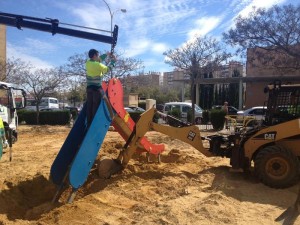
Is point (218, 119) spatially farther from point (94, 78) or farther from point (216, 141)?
point (94, 78)

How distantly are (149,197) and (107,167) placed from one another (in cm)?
153

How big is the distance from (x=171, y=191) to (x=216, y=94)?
38473mm

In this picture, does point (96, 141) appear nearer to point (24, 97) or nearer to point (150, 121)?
point (150, 121)

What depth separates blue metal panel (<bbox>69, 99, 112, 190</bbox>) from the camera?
6380mm

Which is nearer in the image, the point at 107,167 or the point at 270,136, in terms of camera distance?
the point at 270,136

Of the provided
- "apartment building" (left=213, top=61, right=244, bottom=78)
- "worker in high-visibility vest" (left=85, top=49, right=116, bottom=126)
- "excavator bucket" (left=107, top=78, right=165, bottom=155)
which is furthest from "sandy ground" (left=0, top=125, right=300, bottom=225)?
"apartment building" (left=213, top=61, right=244, bottom=78)

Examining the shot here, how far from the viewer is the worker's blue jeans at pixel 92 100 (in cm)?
726

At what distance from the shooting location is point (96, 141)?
6.82m

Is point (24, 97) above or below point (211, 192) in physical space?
above

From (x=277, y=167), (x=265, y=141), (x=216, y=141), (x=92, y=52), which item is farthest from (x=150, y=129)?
(x=277, y=167)

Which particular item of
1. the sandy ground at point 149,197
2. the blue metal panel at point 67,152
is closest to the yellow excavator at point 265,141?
the sandy ground at point 149,197

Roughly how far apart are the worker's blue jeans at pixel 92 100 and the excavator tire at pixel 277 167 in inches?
132

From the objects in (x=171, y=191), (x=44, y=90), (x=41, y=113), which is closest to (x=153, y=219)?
(x=171, y=191)

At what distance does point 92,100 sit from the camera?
24.0 ft
